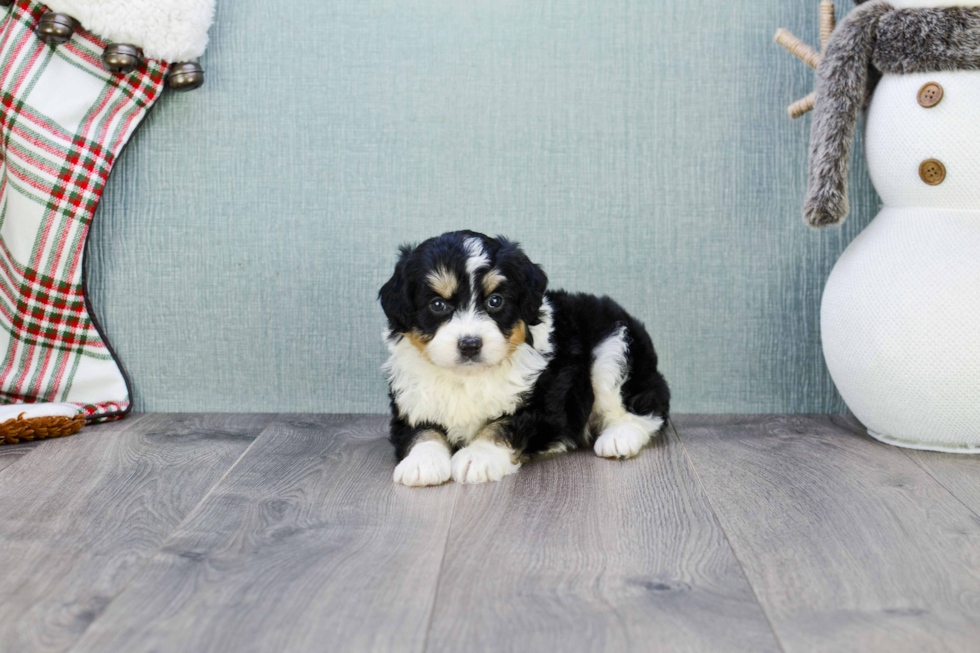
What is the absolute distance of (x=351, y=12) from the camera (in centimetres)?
254

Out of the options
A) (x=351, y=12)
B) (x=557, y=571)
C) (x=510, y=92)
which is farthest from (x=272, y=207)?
(x=557, y=571)

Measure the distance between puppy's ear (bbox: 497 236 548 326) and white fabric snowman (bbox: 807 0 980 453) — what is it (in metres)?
0.77

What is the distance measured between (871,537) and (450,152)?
158cm

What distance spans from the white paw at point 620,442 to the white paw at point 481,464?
0.28 m

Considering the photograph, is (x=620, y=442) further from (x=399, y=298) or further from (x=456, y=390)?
(x=399, y=298)

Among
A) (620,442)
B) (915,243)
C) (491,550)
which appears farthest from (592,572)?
(915,243)

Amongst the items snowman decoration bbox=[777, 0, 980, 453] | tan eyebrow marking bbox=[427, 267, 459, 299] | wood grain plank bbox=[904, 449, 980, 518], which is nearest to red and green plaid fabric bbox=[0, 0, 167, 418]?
tan eyebrow marking bbox=[427, 267, 459, 299]

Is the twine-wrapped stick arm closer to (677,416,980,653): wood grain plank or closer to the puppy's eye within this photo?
(677,416,980,653): wood grain plank

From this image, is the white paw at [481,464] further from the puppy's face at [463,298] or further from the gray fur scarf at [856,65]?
the gray fur scarf at [856,65]

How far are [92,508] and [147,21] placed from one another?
1367 millimetres

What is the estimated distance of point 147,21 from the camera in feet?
7.80

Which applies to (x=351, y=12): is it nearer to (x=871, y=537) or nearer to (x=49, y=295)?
(x=49, y=295)

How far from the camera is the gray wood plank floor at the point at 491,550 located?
125 centimetres

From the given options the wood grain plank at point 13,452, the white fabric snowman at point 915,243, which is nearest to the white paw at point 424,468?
the wood grain plank at point 13,452
